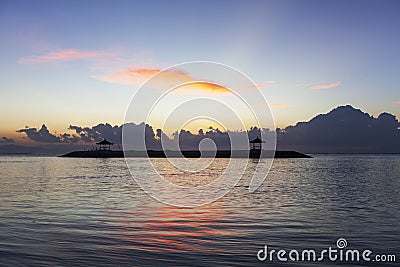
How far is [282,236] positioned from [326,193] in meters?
23.6

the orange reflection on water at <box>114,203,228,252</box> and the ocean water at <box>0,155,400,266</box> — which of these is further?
the orange reflection on water at <box>114,203,228,252</box>

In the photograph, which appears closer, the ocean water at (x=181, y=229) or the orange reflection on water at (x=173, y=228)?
the ocean water at (x=181, y=229)

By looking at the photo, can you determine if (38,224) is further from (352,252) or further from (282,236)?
(352,252)

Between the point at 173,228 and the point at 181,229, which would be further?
the point at 173,228

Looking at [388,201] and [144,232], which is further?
[388,201]

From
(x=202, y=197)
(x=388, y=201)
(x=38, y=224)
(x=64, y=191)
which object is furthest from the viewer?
(x=64, y=191)

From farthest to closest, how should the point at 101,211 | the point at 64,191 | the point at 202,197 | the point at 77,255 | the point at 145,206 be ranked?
1. the point at 64,191
2. the point at 202,197
3. the point at 145,206
4. the point at 101,211
5. the point at 77,255

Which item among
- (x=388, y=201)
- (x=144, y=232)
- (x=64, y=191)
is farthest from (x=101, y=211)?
(x=388, y=201)

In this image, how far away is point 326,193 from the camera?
41812mm

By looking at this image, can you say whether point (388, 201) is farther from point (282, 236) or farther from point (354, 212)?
point (282, 236)

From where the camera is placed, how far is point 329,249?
17.8 m

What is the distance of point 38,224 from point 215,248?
11322mm

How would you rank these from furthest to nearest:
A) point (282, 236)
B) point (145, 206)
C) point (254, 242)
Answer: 1. point (145, 206)
2. point (282, 236)
3. point (254, 242)

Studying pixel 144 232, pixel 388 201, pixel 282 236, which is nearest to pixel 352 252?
pixel 282 236
